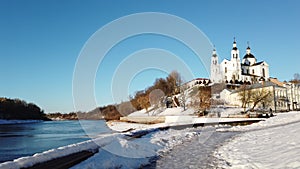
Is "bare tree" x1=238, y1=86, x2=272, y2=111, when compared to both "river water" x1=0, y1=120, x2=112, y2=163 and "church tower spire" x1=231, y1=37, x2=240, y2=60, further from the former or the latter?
"church tower spire" x1=231, y1=37, x2=240, y2=60

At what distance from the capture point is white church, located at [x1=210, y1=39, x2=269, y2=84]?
333ft

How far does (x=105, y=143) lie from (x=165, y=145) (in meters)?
3.14

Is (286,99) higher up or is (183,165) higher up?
(286,99)

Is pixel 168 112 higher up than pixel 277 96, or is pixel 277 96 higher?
pixel 277 96

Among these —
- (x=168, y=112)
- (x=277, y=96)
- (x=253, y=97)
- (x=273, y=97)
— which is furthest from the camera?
(x=277, y=96)

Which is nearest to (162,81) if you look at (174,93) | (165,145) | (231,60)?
(174,93)

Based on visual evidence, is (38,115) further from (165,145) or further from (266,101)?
(165,145)

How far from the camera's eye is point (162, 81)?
289 feet

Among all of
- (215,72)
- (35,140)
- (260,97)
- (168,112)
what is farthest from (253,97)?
(35,140)

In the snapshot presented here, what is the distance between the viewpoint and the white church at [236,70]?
102m

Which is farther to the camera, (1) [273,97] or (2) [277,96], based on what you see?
(2) [277,96]

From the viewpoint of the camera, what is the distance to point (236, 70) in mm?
101750

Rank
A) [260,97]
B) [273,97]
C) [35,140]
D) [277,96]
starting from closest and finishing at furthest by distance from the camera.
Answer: [35,140]
[260,97]
[273,97]
[277,96]

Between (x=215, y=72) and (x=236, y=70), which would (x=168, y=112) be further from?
(x=236, y=70)
